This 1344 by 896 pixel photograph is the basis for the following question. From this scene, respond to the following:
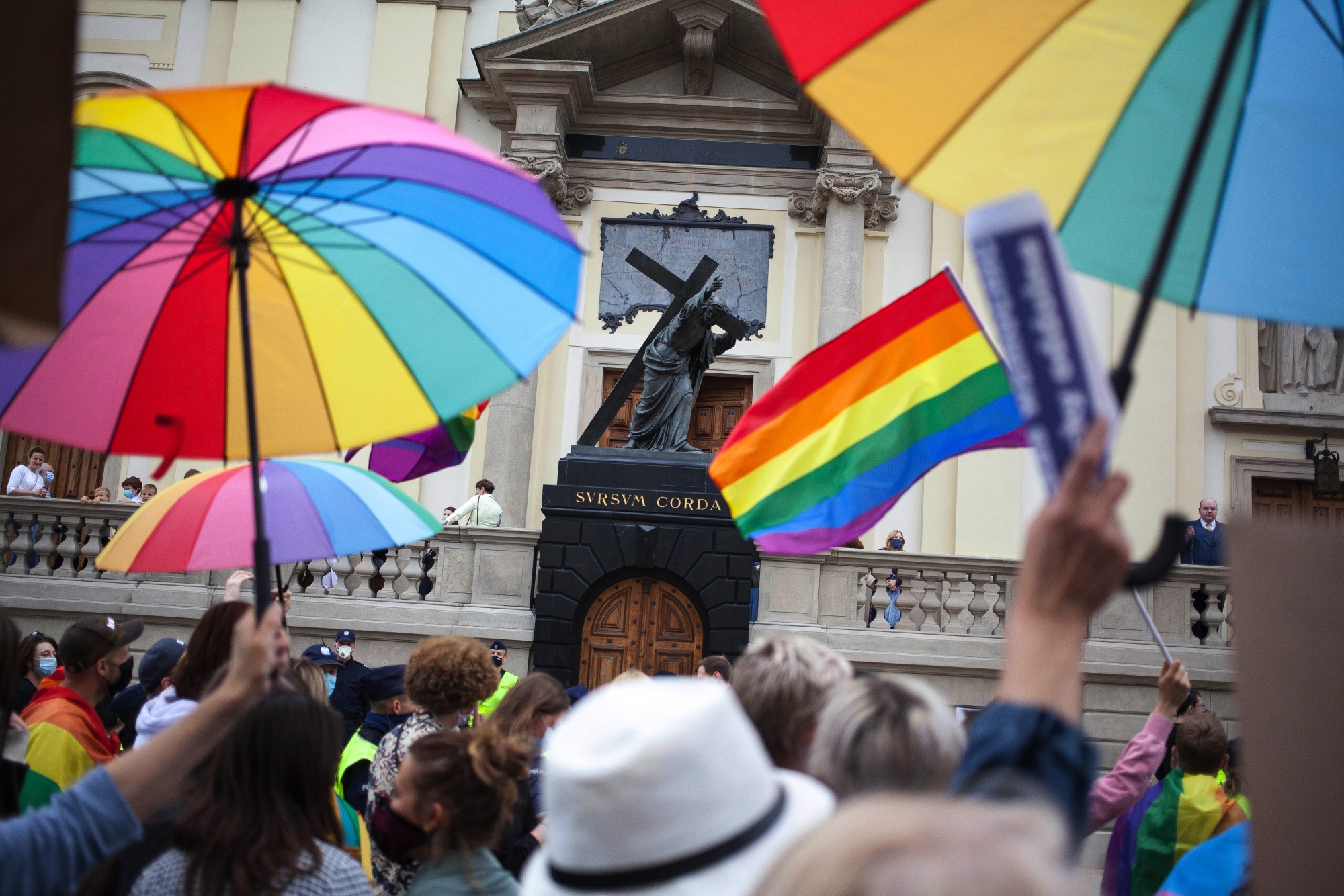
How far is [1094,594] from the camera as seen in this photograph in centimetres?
137

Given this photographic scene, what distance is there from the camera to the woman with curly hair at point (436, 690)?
377cm

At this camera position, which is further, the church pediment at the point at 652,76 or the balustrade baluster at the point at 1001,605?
the church pediment at the point at 652,76

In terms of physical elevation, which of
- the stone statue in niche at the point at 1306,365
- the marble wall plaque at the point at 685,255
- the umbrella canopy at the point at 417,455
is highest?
the marble wall plaque at the point at 685,255

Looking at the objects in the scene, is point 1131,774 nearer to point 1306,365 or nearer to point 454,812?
point 454,812

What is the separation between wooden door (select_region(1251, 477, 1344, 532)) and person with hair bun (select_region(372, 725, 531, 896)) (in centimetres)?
1533

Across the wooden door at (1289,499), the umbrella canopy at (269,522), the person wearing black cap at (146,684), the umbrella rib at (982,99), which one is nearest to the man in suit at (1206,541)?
the wooden door at (1289,499)

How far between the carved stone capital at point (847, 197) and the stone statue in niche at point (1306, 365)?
540 centimetres

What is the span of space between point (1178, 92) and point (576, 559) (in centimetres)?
886

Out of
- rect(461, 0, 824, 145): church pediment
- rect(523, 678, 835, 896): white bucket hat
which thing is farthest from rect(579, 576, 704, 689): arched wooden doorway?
rect(523, 678, 835, 896): white bucket hat

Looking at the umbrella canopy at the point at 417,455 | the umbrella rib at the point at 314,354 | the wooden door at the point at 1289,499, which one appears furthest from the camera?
the wooden door at the point at 1289,499

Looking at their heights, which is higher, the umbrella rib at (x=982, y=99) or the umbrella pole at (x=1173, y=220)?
the umbrella rib at (x=982, y=99)

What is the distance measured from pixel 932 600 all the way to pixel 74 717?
889 centimetres

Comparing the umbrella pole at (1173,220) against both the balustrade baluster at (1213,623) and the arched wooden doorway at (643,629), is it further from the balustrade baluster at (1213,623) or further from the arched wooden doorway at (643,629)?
the balustrade baluster at (1213,623)

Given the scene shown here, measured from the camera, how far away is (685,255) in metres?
16.5
